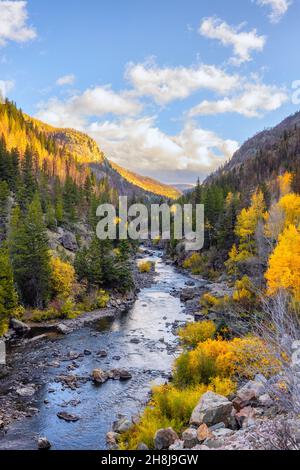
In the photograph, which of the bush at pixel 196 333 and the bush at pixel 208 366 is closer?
the bush at pixel 208 366

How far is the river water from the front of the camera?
21297 millimetres

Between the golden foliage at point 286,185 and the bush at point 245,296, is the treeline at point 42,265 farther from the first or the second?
the golden foliage at point 286,185

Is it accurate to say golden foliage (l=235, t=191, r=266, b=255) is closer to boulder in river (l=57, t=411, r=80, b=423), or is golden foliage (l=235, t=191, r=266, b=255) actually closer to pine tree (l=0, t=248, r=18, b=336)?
pine tree (l=0, t=248, r=18, b=336)

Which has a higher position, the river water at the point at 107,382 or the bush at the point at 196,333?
the bush at the point at 196,333

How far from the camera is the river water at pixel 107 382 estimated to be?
69.9 feet

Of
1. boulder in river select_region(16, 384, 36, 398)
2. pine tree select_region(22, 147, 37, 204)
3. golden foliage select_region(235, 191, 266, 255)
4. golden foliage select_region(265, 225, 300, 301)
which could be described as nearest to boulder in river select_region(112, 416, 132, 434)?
boulder in river select_region(16, 384, 36, 398)

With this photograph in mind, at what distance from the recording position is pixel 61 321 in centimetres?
4578

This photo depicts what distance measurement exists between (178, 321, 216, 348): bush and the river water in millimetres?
1385

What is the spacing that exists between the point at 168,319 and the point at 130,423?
25.8 metres

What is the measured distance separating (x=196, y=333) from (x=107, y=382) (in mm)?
9910

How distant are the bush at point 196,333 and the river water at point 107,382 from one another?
1.39 metres

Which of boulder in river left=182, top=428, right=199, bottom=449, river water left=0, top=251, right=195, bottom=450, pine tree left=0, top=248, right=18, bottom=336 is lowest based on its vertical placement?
river water left=0, top=251, right=195, bottom=450

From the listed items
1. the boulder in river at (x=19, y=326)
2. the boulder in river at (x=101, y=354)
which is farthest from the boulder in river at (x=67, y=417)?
the boulder in river at (x=19, y=326)

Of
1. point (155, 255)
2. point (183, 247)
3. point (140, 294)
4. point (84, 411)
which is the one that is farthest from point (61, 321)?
point (155, 255)
